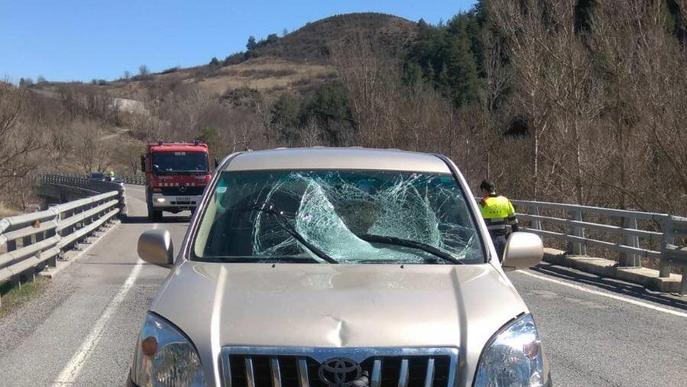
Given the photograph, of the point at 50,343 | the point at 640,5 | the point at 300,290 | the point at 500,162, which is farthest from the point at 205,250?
the point at 500,162

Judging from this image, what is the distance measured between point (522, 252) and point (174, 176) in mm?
23384

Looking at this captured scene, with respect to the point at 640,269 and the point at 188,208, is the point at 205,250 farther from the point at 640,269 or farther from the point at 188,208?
the point at 188,208

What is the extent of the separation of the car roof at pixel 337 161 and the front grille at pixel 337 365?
1837 millimetres

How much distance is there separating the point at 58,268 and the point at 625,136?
61.0 ft

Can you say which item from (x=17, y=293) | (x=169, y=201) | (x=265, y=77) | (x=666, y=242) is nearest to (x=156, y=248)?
(x=17, y=293)

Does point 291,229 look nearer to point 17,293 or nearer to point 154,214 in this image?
point 17,293

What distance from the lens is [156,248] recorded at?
14.8 ft

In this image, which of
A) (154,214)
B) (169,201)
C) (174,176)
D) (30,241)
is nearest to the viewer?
(30,241)

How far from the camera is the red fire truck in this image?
26.5 metres

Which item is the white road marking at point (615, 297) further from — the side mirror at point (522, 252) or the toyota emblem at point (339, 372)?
the toyota emblem at point (339, 372)

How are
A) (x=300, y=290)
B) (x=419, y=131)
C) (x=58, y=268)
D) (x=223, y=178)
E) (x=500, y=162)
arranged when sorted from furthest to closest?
(x=419, y=131) < (x=500, y=162) < (x=58, y=268) < (x=223, y=178) < (x=300, y=290)

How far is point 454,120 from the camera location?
43.1 m

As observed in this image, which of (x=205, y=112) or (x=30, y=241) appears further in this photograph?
(x=205, y=112)

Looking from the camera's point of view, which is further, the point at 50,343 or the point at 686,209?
the point at 686,209
